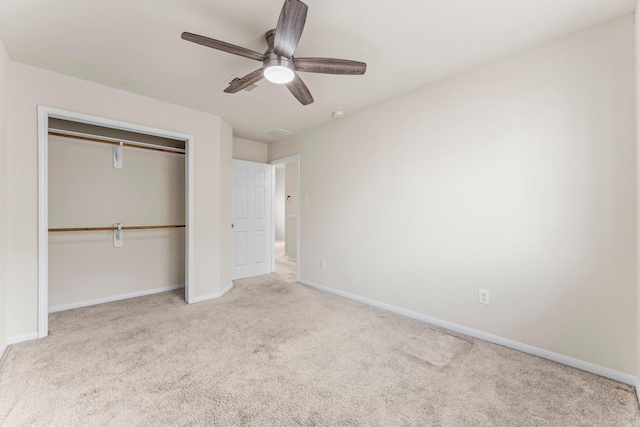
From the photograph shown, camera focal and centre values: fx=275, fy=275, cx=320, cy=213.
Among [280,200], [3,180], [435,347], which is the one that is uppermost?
[280,200]

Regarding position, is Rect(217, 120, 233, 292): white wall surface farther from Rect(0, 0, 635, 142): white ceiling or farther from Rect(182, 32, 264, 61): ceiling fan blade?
Rect(182, 32, 264, 61): ceiling fan blade

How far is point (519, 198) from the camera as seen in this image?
88.2 inches

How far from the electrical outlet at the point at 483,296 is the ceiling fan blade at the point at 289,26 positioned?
8.08 ft

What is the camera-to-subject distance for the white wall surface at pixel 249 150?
464 cm

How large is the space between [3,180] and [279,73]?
7.98 feet

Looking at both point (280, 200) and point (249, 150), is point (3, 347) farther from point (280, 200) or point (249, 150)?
point (280, 200)

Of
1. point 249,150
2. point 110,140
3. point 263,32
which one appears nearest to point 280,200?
point 249,150

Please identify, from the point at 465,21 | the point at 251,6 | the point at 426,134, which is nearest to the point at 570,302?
the point at 426,134

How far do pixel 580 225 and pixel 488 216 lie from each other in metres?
0.59

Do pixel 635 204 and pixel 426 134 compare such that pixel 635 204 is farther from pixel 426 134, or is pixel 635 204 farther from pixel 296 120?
pixel 296 120

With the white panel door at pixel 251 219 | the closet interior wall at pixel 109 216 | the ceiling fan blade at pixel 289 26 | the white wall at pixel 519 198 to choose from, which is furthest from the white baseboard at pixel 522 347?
the closet interior wall at pixel 109 216

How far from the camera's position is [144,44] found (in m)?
2.08

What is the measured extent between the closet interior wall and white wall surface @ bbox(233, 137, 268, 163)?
889mm

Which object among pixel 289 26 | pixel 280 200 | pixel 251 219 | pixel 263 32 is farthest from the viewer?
pixel 280 200
